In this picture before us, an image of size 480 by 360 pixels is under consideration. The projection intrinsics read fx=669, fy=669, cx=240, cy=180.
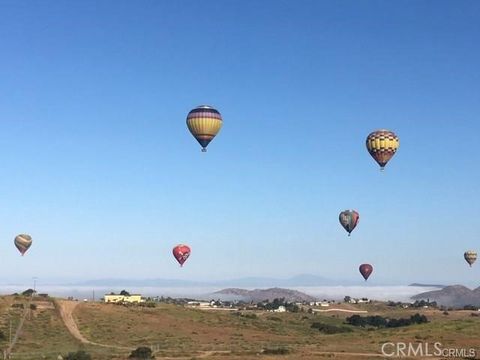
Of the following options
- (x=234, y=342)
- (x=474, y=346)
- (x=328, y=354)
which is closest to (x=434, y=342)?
(x=474, y=346)

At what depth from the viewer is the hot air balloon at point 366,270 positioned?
14543 centimetres

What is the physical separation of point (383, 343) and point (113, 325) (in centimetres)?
4611

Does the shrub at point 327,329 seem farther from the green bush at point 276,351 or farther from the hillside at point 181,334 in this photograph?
the green bush at point 276,351

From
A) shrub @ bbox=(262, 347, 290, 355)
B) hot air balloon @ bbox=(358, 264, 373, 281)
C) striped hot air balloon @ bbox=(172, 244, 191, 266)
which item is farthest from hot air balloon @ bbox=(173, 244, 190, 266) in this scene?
shrub @ bbox=(262, 347, 290, 355)

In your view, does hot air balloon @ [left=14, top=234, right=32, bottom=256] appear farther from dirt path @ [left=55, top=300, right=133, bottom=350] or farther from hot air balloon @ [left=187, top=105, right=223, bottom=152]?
hot air balloon @ [left=187, top=105, right=223, bottom=152]

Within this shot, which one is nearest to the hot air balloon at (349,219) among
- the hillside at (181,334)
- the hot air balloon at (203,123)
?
the hillside at (181,334)

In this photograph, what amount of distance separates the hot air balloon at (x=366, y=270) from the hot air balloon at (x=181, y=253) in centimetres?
3957

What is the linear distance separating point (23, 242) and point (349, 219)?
69757mm

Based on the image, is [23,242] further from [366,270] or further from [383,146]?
[383,146]

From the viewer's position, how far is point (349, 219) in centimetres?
11950

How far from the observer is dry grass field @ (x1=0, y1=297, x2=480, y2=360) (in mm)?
73875

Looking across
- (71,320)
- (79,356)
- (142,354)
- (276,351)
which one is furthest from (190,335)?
(79,356)

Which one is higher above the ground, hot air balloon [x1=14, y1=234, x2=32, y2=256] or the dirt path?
hot air balloon [x1=14, y1=234, x2=32, y2=256]

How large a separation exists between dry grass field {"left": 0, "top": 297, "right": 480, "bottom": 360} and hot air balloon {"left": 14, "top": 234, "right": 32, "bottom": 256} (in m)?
20.2
